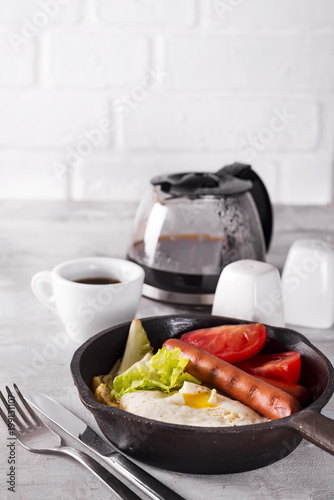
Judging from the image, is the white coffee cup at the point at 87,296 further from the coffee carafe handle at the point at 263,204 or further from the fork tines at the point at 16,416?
the coffee carafe handle at the point at 263,204

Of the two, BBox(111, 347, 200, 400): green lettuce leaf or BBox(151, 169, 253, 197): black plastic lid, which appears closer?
BBox(111, 347, 200, 400): green lettuce leaf

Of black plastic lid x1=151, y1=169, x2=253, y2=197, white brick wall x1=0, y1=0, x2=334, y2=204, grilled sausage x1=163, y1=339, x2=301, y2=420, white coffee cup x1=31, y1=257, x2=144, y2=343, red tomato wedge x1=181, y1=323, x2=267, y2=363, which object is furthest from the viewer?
white brick wall x1=0, y1=0, x2=334, y2=204

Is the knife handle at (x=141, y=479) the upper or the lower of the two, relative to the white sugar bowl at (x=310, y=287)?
lower

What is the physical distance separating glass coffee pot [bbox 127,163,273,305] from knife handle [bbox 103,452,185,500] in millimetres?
423

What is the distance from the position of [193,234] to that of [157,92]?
2.55ft

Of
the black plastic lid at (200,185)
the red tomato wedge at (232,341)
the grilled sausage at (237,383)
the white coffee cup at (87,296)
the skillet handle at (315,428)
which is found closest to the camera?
the skillet handle at (315,428)

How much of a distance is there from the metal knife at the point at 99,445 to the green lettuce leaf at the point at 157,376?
0.17 feet

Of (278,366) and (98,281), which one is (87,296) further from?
(278,366)

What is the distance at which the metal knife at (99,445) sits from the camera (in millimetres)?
587

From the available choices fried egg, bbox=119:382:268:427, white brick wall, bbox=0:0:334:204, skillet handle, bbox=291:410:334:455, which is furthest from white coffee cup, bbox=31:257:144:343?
white brick wall, bbox=0:0:334:204

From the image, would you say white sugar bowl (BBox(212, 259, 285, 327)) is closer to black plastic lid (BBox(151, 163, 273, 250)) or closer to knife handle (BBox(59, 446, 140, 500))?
black plastic lid (BBox(151, 163, 273, 250))

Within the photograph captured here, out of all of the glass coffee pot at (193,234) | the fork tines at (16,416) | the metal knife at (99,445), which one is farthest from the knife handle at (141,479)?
the glass coffee pot at (193,234)

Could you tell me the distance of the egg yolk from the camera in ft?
2.18

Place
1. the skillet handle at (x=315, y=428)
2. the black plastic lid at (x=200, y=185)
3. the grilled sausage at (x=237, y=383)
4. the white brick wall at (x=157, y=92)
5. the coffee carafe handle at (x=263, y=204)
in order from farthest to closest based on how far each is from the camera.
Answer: the white brick wall at (x=157, y=92) < the coffee carafe handle at (x=263, y=204) < the black plastic lid at (x=200, y=185) < the grilled sausage at (x=237, y=383) < the skillet handle at (x=315, y=428)
